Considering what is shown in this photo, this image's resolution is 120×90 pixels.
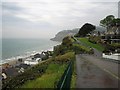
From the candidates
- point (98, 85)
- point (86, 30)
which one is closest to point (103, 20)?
point (86, 30)

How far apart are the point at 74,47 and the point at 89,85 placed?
36675 mm

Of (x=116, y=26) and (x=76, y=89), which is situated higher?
(x=116, y=26)

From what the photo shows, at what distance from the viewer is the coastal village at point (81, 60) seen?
14344mm

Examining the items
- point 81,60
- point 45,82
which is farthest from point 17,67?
point 45,82

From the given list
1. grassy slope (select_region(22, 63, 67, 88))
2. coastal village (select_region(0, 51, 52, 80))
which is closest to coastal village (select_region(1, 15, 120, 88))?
coastal village (select_region(0, 51, 52, 80))

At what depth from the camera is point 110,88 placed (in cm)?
1203

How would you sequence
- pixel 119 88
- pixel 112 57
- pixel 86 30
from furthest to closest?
pixel 86 30 < pixel 112 57 < pixel 119 88

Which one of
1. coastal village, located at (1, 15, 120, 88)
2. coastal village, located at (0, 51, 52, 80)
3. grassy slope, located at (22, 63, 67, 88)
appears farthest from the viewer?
coastal village, located at (0, 51, 52, 80)

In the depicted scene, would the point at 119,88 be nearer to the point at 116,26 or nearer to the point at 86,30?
the point at 116,26

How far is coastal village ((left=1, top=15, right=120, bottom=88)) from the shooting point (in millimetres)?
14344

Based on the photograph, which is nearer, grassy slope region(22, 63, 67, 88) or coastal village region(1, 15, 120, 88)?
grassy slope region(22, 63, 67, 88)

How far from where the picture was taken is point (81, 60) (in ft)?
99.6

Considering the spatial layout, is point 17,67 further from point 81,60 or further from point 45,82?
point 45,82

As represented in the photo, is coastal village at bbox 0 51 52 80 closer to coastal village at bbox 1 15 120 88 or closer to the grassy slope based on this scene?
coastal village at bbox 1 15 120 88
